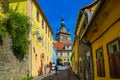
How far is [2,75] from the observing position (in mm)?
17328

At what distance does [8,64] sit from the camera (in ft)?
59.9

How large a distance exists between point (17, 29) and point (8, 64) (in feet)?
10.2

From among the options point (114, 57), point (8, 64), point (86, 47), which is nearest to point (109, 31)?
point (114, 57)

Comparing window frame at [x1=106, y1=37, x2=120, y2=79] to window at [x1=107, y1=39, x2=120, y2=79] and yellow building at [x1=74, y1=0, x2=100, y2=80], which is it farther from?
yellow building at [x1=74, y1=0, x2=100, y2=80]

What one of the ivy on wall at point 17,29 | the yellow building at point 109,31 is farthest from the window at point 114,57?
the ivy on wall at point 17,29

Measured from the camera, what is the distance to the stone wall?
58.1 ft

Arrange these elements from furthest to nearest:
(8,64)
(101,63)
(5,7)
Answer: (5,7) < (8,64) < (101,63)

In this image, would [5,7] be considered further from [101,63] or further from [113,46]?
[113,46]

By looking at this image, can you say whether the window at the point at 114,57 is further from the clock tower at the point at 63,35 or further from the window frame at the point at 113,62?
the clock tower at the point at 63,35

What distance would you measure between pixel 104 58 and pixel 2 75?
10987mm

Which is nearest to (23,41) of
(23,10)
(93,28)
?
(23,10)

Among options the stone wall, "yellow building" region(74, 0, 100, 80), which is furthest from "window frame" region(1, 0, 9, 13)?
"yellow building" region(74, 0, 100, 80)

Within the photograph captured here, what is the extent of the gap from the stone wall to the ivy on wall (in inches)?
20.4

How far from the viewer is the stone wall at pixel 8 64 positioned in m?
17.7
